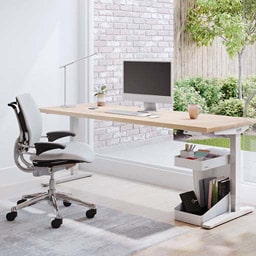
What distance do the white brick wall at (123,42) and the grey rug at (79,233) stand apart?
1.29m

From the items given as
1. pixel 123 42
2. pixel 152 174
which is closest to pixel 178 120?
pixel 152 174

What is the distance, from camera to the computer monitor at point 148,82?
4738 mm

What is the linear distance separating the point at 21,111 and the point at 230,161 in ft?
5.06

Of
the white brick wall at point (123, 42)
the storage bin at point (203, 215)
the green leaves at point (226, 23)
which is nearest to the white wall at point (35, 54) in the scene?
the white brick wall at point (123, 42)

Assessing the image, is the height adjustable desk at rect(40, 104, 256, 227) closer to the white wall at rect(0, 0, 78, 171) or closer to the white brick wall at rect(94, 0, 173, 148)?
the white brick wall at rect(94, 0, 173, 148)

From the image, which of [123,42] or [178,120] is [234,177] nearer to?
[178,120]

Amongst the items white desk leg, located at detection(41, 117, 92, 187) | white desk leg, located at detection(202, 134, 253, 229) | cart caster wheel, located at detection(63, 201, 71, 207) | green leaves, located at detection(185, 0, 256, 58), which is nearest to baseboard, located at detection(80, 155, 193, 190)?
white desk leg, located at detection(41, 117, 92, 187)

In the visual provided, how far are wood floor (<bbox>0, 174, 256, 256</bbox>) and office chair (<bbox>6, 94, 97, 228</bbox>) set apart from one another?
0.42 m

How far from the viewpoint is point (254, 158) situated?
471cm

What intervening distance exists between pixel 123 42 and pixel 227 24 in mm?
1224

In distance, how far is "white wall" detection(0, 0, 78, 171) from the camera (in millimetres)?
5305

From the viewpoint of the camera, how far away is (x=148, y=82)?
4867mm

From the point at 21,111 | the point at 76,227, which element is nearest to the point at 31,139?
the point at 21,111

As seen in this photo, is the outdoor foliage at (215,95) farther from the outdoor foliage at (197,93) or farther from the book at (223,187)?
the book at (223,187)
